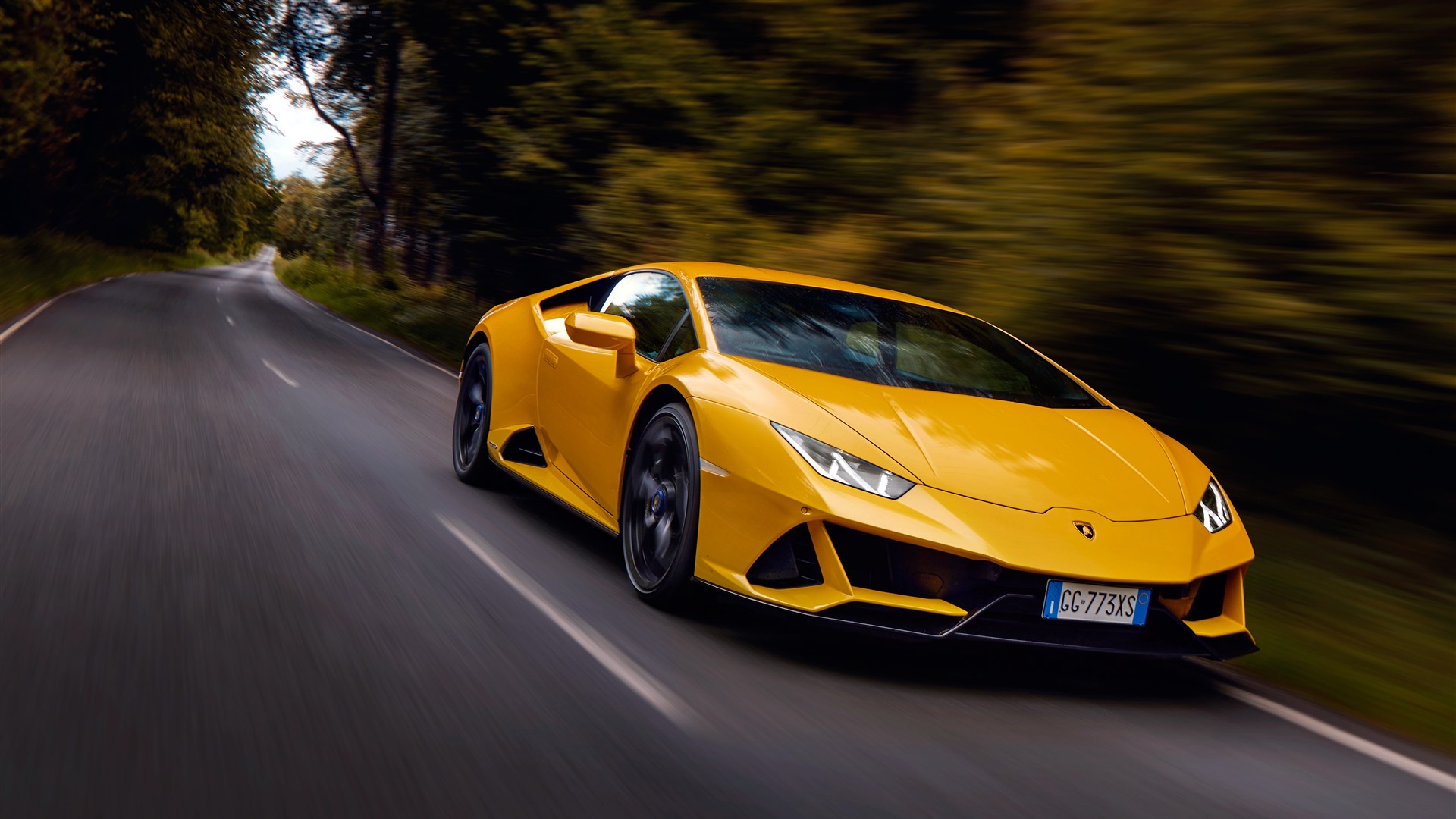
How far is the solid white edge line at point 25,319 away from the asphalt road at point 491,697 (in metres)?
9.54

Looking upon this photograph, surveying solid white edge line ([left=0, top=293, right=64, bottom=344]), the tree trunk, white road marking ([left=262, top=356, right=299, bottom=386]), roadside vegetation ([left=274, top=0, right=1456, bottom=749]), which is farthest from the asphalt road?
the tree trunk

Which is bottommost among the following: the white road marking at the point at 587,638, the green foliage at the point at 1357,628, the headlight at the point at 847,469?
the white road marking at the point at 587,638

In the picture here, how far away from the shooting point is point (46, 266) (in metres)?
27.4

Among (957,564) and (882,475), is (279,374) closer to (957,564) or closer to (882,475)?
(882,475)

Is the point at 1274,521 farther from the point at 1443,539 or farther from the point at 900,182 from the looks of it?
the point at 900,182

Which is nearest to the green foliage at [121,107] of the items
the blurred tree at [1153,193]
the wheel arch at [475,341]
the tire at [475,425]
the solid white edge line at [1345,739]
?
the blurred tree at [1153,193]

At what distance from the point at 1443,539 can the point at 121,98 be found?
39.8 m

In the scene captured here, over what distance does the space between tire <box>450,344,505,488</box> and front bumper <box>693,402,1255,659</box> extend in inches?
118

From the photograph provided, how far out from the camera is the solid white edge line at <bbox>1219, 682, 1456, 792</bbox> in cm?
344

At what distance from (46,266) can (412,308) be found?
10.4m

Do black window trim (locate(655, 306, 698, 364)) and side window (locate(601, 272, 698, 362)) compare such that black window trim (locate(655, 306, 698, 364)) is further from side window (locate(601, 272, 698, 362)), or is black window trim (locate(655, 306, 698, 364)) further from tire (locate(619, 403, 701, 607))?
tire (locate(619, 403, 701, 607))

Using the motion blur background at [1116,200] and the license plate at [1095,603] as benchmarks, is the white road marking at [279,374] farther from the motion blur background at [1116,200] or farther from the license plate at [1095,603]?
the license plate at [1095,603]

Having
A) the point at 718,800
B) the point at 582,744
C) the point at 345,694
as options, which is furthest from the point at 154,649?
the point at 718,800

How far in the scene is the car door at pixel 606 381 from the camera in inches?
197
